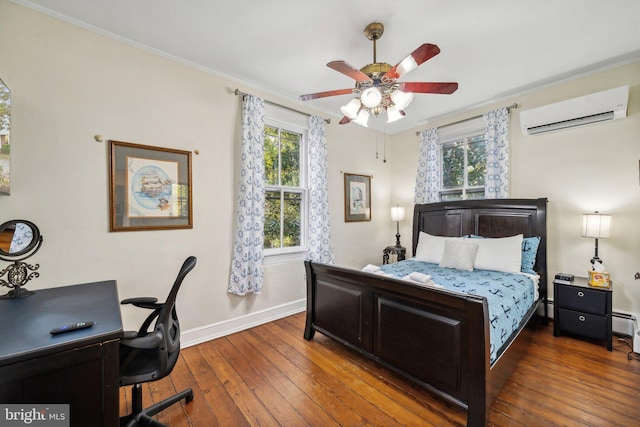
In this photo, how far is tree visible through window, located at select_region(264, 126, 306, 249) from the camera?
134 inches

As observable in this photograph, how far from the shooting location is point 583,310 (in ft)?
8.70

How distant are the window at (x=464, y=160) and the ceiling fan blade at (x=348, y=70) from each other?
2.63 meters

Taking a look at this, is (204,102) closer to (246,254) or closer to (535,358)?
(246,254)

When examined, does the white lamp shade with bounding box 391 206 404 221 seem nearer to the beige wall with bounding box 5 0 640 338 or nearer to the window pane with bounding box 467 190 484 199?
the window pane with bounding box 467 190 484 199

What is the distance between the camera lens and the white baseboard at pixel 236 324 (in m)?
2.67

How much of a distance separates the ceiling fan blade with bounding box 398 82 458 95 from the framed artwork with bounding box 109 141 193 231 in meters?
2.16

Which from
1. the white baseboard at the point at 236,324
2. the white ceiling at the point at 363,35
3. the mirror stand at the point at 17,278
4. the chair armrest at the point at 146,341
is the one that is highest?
the white ceiling at the point at 363,35

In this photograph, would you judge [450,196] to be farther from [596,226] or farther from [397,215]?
[596,226]

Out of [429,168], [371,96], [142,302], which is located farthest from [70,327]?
[429,168]

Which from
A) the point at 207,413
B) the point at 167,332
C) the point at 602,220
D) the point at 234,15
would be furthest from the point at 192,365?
the point at 602,220

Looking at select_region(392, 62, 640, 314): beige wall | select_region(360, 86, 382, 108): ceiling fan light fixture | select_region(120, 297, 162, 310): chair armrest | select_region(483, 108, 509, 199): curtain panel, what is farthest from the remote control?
select_region(392, 62, 640, 314): beige wall

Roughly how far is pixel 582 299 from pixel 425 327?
6.92ft

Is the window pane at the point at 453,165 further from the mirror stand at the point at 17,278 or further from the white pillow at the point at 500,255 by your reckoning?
the mirror stand at the point at 17,278

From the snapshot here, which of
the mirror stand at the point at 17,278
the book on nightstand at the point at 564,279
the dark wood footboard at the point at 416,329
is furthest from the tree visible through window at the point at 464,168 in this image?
the mirror stand at the point at 17,278
